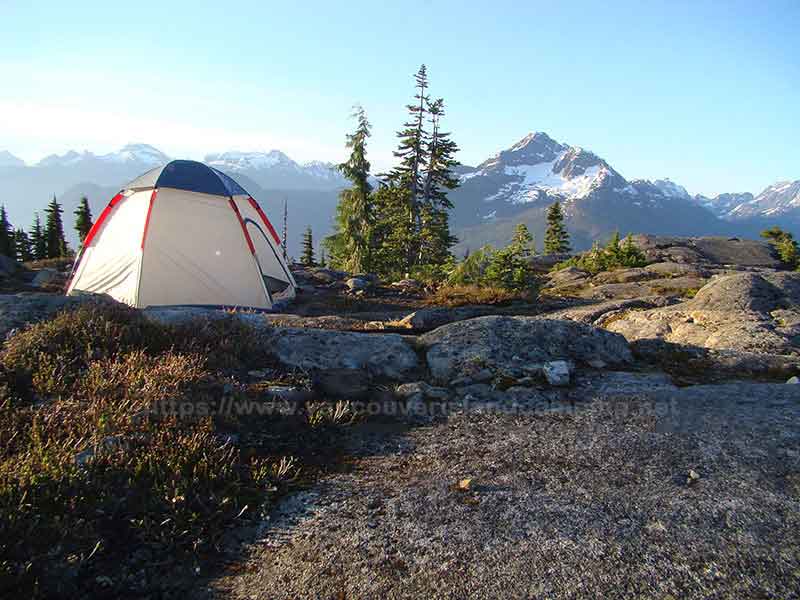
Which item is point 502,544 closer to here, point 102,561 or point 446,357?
point 102,561

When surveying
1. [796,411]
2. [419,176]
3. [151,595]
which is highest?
[419,176]

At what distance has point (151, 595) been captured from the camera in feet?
9.18

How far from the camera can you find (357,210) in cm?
4003

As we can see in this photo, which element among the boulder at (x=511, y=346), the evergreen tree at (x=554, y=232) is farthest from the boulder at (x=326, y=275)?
the evergreen tree at (x=554, y=232)

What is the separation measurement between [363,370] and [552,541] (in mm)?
3652

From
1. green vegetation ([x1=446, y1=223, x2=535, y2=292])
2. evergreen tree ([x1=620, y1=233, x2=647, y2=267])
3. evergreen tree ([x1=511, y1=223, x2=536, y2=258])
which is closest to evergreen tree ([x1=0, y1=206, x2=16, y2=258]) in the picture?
evergreen tree ([x1=511, y1=223, x2=536, y2=258])

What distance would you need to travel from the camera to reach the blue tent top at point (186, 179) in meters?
13.8

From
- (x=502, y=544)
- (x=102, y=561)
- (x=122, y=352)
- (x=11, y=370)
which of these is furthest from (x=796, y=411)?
(x=11, y=370)

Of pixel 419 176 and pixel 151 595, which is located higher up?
pixel 419 176

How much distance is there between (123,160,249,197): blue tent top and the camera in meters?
13.8

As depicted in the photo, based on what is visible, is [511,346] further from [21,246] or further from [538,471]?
[21,246]

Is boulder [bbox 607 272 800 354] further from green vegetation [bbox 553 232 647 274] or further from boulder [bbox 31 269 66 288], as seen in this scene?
boulder [bbox 31 269 66 288]

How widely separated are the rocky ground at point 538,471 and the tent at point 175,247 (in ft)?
20.9

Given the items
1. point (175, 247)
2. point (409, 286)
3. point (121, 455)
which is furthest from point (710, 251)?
point (121, 455)
